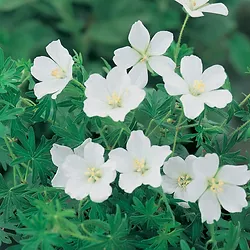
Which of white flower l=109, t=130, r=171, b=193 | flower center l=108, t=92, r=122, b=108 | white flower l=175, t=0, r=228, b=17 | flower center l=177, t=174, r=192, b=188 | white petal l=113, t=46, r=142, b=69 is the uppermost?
white flower l=175, t=0, r=228, b=17

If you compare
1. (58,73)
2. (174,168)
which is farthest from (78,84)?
(174,168)

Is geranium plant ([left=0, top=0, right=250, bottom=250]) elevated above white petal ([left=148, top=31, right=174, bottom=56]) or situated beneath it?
situated beneath

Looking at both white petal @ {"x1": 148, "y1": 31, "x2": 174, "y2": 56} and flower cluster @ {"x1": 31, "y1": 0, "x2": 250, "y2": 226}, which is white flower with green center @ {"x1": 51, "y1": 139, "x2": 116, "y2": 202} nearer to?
flower cluster @ {"x1": 31, "y1": 0, "x2": 250, "y2": 226}

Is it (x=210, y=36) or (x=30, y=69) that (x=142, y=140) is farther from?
(x=210, y=36)

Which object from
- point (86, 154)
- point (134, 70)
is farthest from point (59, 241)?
point (134, 70)

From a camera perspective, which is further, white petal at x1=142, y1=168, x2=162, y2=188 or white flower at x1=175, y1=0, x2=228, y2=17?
white flower at x1=175, y1=0, x2=228, y2=17

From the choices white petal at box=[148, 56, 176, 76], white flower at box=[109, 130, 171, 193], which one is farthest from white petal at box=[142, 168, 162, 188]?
white petal at box=[148, 56, 176, 76]
